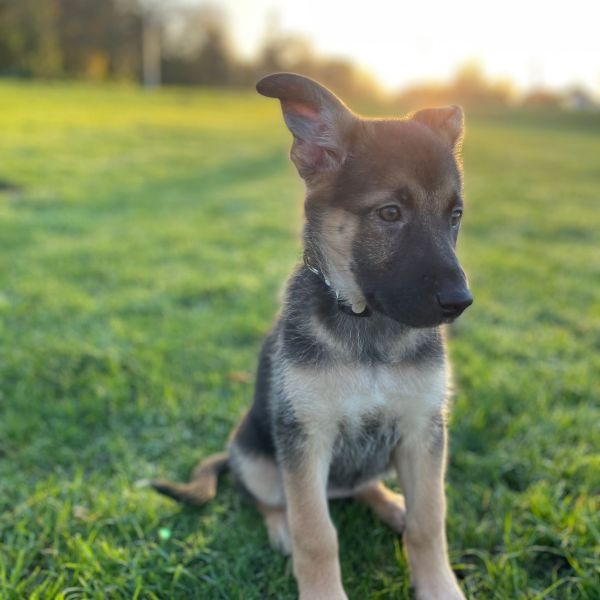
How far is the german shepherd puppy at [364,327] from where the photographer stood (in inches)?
100

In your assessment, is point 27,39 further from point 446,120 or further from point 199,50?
point 446,120

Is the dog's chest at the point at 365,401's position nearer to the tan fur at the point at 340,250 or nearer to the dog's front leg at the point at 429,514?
the dog's front leg at the point at 429,514

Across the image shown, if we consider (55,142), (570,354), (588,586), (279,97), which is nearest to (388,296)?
(279,97)

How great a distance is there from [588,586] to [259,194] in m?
10.9

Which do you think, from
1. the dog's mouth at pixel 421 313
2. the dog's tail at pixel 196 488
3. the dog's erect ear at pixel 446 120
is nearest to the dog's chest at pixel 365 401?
the dog's mouth at pixel 421 313

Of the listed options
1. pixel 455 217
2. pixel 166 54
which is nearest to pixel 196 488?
pixel 455 217

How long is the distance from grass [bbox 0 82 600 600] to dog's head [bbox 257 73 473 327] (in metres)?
1.39

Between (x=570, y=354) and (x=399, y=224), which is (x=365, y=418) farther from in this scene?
(x=570, y=354)

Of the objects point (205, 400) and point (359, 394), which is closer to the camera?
point (359, 394)

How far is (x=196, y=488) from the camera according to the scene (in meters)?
3.29

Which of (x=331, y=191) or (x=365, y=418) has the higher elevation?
(x=331, y=191)

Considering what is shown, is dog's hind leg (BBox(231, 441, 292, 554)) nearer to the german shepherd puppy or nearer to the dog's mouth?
the german shepherd puppy

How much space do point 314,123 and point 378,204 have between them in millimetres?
520

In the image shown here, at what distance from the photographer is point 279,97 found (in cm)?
261
